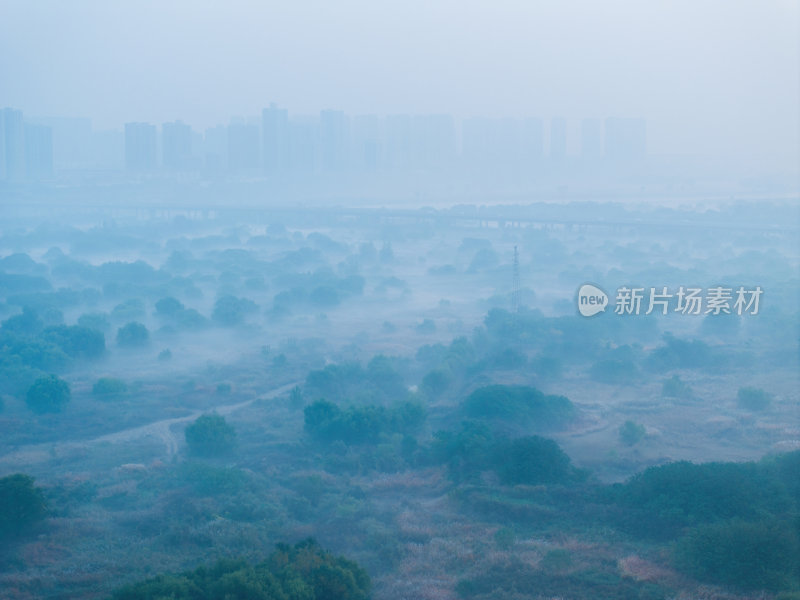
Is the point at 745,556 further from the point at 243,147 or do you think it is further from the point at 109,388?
the point at 243,147

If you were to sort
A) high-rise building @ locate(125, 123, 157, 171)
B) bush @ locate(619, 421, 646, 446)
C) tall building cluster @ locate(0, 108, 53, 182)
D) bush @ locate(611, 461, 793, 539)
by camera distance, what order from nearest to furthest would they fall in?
bush @ locate(611, 461, 793, 539) < bush @ locate(619, 421, 646, 446) < tall building cluster @ locate(0, 108, 53, 182) < high-rise building @ locate(125, 123, 157, 171)

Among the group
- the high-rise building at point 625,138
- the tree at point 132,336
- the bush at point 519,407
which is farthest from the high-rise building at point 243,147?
the bush at point 519,407

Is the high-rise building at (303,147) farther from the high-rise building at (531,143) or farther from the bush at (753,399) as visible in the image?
the bush at (753,399)

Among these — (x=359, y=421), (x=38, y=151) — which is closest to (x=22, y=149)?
(x=38, y=151)

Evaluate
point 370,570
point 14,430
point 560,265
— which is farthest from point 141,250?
point 370,570

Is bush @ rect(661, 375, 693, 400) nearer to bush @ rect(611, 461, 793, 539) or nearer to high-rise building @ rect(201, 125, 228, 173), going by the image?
bush @ rect(611, 461, 793, 539)

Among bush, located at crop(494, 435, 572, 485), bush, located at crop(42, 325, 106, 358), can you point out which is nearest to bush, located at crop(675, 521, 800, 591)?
bush, located at crop(494, 435, 572, 485)
